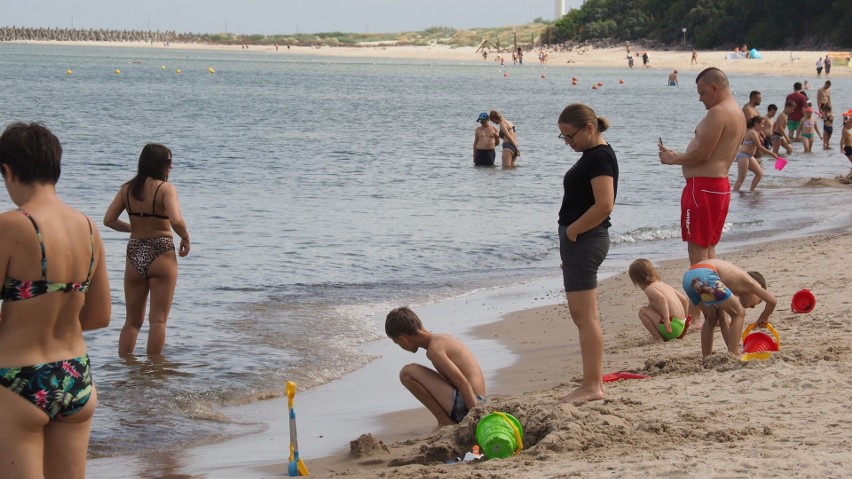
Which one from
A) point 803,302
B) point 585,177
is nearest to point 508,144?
point 803,302

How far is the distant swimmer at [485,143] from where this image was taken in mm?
21766

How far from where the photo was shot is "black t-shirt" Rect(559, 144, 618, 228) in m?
5.39

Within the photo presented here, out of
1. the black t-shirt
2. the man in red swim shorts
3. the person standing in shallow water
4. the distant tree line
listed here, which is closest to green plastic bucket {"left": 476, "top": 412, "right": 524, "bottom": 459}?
the black t-shirt

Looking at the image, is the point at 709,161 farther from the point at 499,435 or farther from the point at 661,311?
the point at 499,435

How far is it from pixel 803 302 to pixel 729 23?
9198cm

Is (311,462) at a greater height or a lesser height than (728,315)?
lesser

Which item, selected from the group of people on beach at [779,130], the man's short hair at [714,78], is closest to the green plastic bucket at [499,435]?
the man's short hair at [714,78]

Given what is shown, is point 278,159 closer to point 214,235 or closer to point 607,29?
point 214,235

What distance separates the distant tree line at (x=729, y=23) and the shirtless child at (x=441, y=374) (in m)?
85.5

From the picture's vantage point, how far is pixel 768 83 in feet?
192

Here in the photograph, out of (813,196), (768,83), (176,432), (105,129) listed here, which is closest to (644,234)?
(813,196)

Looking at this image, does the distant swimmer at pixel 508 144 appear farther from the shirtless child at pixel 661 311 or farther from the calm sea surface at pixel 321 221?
the shirtless child at pixel 661 311

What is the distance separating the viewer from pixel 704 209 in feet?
23.3

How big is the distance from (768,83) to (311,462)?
5739 cm
